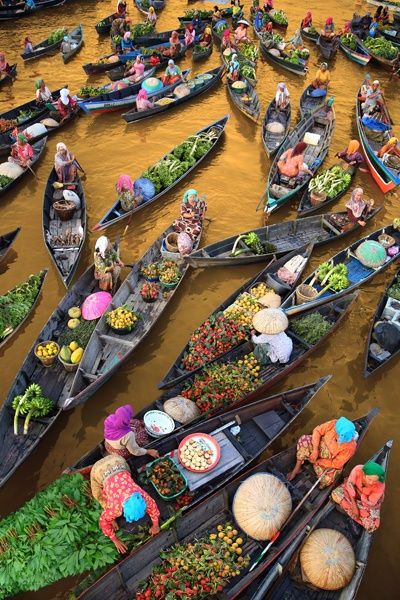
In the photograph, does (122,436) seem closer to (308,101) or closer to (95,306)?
(95,306)

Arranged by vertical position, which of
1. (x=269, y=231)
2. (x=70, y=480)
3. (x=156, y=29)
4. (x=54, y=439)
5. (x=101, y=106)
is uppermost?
(x=156, y=29)

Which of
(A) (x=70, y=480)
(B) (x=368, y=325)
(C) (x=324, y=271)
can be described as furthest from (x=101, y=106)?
(A) (x=70, y=480)

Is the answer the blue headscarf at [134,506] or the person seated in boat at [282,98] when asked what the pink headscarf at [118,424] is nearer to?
the blue headscarf at [134,506]

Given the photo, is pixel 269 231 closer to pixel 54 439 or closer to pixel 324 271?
pixel 324 271

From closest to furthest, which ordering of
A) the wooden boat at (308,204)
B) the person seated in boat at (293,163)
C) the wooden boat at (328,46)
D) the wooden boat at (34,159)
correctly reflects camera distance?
the person seated in boat at (293,163) < the wooden boat at (308,204) < the wooden boat at (34,159) < the wooden boat at (328,46)

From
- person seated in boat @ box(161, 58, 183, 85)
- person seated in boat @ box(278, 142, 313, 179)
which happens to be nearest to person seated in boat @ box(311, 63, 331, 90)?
person seated in boat @ box(161, 58, 183, 85)

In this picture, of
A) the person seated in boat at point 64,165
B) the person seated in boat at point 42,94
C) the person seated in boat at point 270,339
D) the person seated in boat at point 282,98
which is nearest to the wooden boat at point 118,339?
the person seated in boat at point 270,339

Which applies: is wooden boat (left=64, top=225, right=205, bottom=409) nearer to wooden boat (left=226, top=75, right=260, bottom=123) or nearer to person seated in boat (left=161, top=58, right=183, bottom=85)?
wooden boat (left=226, top=75, right=260, bottom=123)
